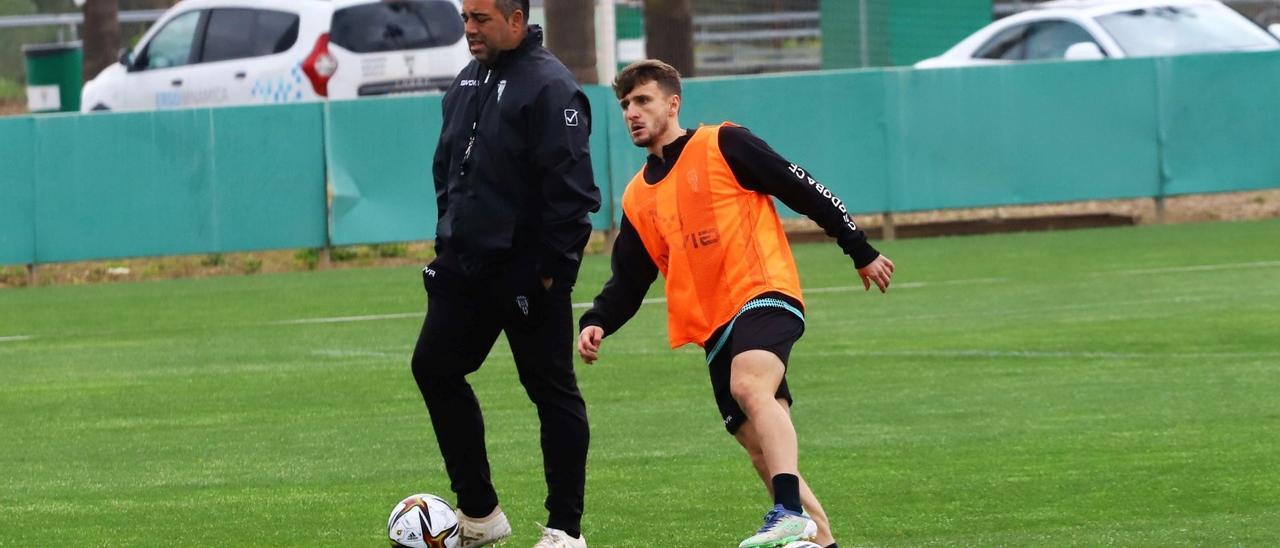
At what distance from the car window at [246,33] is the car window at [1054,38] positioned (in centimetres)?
804

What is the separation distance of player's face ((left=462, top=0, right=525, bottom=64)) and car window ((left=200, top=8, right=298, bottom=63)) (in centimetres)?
1781

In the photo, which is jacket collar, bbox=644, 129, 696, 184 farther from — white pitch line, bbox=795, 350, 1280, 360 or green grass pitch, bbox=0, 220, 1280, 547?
white pitch line, bbox=795, 350, 1280, 360

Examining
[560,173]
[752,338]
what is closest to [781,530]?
[752,338]

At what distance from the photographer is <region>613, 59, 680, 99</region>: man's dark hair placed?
659 cm

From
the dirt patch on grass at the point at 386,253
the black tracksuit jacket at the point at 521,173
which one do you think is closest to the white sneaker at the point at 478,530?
the black tracksuit jacket at the point at 521,173

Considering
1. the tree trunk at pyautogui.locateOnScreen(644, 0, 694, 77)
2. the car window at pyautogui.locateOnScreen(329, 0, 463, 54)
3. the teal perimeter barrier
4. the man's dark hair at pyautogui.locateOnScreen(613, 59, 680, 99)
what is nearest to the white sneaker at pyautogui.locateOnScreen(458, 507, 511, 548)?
the man's dark hair at pyautogui.locateOnScreen(613, 59, 680, 99)

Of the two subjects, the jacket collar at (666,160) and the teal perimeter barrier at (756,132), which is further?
the teal perimeter barrier at (756,132)

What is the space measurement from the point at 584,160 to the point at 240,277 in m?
13.4

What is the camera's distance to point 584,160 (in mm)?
A: 6836

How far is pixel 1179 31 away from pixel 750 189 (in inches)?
673

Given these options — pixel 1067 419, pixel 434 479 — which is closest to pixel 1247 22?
pixel 1067 419

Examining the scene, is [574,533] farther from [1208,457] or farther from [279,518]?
[1208,457]

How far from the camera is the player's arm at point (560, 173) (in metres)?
6.77

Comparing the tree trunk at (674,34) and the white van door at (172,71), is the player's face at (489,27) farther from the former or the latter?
the tree trunk at (674,34)
